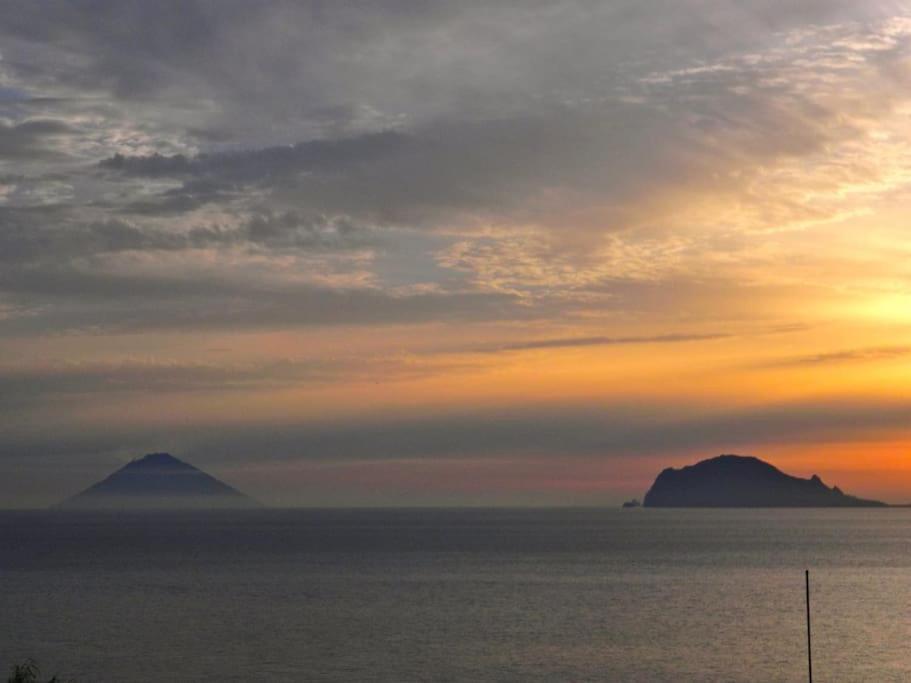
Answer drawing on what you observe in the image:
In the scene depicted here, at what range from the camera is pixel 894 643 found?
287 ft

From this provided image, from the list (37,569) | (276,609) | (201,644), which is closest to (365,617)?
(276,609)

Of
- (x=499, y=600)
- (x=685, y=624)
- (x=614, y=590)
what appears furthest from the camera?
(x=614, y=590)

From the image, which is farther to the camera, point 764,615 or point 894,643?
point 764,615

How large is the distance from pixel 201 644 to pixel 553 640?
27.9 metres

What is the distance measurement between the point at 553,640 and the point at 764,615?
28.2 m

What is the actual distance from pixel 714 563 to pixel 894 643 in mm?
92924

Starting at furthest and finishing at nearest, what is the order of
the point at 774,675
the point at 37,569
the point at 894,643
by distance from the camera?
the point at 37,569 < the point at 894,643 < the point at 774,675

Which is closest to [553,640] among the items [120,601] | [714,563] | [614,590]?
[614,590]

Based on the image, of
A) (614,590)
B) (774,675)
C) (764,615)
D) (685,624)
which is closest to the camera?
(774,675)

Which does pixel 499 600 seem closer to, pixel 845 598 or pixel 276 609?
pixel 276 609

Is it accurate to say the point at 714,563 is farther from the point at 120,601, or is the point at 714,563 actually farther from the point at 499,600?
the point at 120,601

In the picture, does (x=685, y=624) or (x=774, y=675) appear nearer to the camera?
(x=774, y=675)

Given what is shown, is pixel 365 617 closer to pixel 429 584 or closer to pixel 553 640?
pixel 553 640

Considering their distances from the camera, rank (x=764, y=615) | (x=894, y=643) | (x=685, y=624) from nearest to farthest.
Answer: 1. (x=894, y=643)
2. (x=685, y=624)
3. (x=764, y=615)
